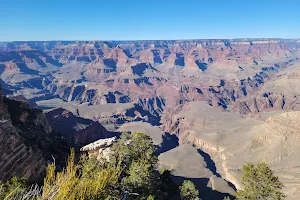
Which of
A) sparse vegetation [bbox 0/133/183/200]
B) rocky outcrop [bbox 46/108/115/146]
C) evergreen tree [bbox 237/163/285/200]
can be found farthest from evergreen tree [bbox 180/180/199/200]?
rocky outcrop [bbox 46/108/115/146]

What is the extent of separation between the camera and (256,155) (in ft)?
303

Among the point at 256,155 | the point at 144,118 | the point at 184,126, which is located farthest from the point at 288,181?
the point at 144,118

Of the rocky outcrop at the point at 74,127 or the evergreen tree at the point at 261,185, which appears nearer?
the evergreen tree at the point at 261,185

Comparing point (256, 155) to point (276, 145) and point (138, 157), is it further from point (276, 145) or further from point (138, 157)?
point (138, 157)

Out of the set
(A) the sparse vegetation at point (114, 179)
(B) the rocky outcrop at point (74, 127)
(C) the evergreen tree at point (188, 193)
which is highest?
(A) the sparse vegetation at point (114, 179)

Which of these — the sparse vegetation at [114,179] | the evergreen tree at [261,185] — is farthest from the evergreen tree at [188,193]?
the evergreen tree at [261,185]

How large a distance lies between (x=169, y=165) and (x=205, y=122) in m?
69.4

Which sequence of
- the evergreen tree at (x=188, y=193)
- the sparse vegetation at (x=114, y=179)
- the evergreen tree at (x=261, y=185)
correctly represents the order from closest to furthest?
the sparse vegetation at (x=114, y=179)
the evergreen tree at (x=261, y=185)
the evergreen tree at (x=188, y=193)

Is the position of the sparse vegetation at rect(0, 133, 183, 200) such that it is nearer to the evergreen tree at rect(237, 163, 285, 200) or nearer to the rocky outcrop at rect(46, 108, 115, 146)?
the evergreen tree at rect(237, 163, 285, 200)

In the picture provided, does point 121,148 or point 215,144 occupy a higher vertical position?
point 121,148

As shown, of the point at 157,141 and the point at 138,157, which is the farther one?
the point at 157,141

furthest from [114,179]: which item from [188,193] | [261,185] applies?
[188,193]

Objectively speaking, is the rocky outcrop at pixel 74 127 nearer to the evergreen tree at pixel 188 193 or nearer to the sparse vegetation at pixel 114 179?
the evergreen tree at pixel 188 193

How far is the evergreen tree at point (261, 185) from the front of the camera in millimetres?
32750
